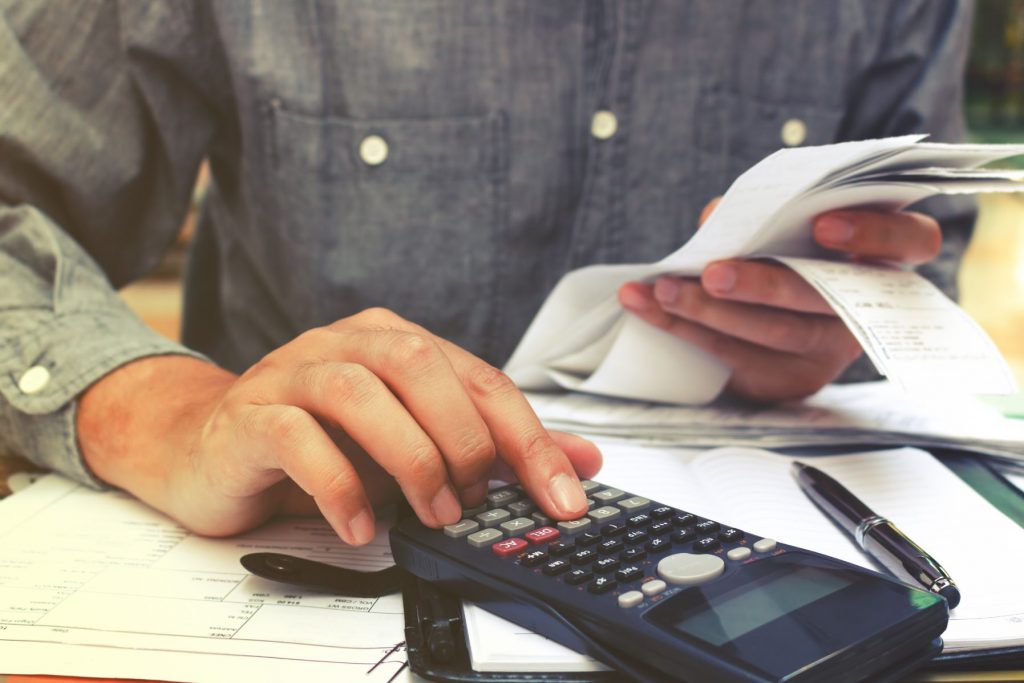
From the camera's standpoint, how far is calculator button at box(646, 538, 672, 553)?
350 millimetres

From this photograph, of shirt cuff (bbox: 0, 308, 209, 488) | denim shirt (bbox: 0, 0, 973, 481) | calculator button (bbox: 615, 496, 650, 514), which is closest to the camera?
calculator button (bbox: 615, 496, 650, 514)

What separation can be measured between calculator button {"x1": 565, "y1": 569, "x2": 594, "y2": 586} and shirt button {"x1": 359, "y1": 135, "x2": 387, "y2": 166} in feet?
1.81

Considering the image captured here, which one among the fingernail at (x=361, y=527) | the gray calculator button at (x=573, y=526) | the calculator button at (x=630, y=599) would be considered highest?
the calculator button at (x=630, y=599)

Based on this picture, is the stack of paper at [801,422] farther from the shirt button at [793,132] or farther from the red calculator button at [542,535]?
the shirt button at [793,132]

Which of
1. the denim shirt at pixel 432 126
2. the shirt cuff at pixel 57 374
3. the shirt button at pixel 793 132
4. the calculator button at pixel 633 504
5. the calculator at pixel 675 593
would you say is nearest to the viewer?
the calculator at pixel 675 593

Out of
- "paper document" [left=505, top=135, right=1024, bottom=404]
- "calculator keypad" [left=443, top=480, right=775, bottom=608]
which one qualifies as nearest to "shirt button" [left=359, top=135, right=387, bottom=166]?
"paper document" [left=505, top=135, right=1024, bottom=404]

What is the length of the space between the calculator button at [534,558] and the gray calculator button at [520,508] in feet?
0.13

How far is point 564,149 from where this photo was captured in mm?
819

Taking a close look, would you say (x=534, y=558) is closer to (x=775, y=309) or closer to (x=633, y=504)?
(x=633, y=504)

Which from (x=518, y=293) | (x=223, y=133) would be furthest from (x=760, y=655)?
(x=223, y=133)

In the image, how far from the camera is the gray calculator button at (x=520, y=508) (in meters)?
0.39

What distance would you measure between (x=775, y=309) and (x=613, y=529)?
0.28m

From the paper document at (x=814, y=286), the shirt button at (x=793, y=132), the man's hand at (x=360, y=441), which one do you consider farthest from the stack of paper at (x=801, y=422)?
the shirt button at (x=793, y=132)

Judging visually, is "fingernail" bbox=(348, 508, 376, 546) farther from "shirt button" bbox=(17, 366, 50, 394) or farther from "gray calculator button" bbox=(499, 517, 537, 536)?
"shirt button" bbox=(17, 366, 50, 394)
